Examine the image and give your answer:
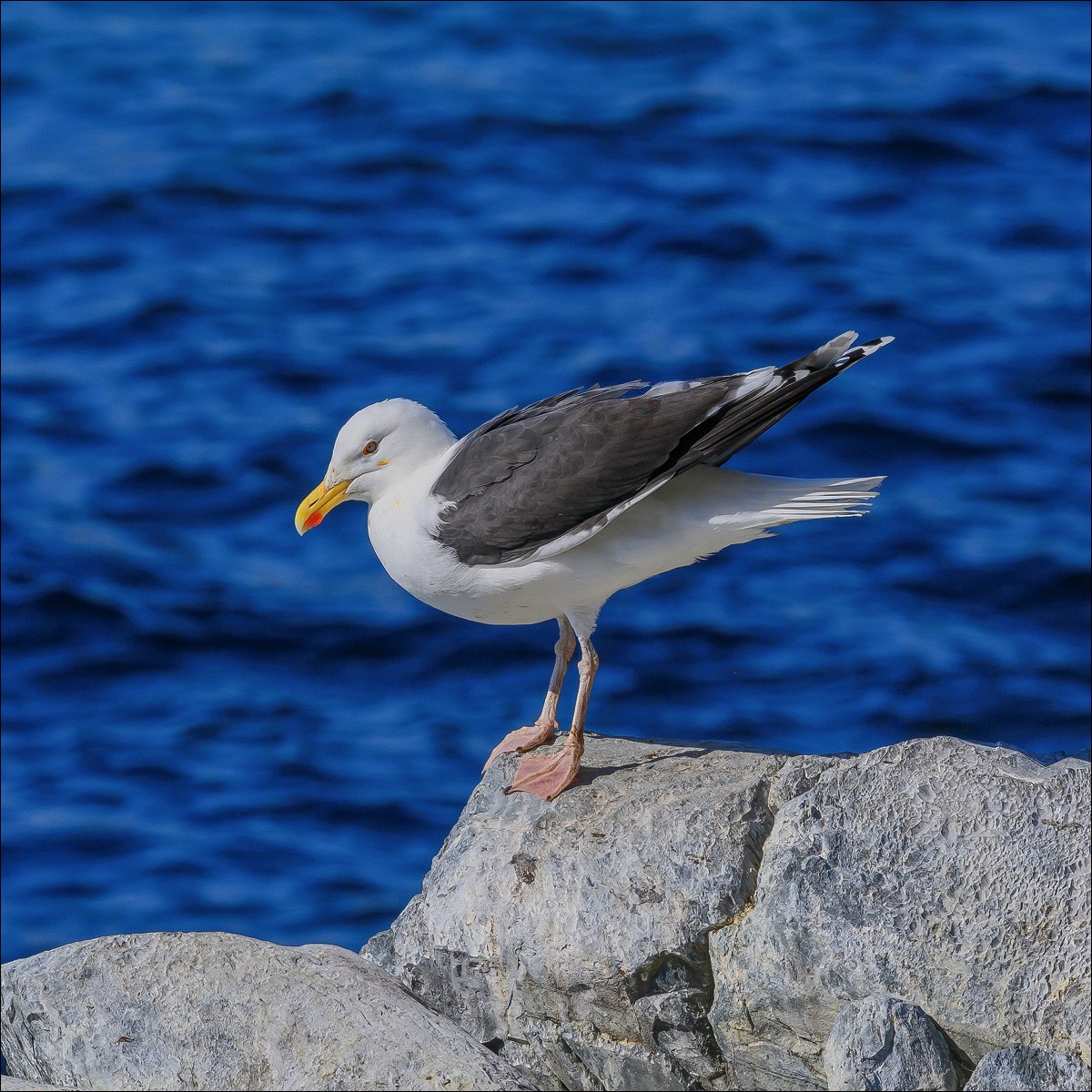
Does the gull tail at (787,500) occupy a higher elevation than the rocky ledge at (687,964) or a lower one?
higher

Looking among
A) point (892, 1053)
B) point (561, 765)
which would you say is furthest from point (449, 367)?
point (892, 1053)

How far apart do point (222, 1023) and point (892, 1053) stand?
2386mm

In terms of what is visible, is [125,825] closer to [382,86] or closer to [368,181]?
[368,181]

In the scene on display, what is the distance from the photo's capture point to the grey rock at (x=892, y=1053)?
550 centimetres

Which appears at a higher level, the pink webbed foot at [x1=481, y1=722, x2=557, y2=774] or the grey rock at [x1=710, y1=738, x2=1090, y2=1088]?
the pink webbed foot at [x1=481, y1=722, x2=557, y2=774]

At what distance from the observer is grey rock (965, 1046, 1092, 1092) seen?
5.32m

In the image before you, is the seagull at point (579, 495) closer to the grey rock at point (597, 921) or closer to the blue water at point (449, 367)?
the grey rock at point (597, 921)

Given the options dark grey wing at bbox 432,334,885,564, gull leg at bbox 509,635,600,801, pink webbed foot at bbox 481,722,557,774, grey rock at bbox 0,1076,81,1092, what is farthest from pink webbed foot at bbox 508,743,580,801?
grey rock at bbox 0,1076,81,1092

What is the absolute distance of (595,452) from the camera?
6.71 m

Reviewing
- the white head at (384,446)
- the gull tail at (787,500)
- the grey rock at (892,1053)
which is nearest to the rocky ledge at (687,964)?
the grey rock at (892,1053)

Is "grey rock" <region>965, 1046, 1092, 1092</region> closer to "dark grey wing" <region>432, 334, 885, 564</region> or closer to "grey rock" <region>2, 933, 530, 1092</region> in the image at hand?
"grey rock" <region>2, 933, 530, 1092</region>

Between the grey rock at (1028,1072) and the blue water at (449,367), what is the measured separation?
6761 millimetres

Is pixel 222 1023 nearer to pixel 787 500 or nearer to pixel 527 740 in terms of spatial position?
pixel 527 740

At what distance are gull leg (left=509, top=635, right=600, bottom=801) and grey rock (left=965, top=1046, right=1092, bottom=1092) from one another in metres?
2.22
